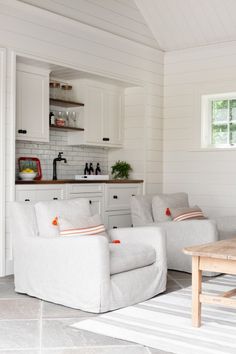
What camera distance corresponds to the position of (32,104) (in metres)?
6.12

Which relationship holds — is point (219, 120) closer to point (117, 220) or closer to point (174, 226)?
point (117, 220)

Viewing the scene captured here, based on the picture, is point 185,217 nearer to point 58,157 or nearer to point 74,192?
point 74,192

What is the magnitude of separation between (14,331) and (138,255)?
4.14 feet

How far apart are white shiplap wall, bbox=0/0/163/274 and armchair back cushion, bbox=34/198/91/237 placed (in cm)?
101

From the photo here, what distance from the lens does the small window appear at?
757cm

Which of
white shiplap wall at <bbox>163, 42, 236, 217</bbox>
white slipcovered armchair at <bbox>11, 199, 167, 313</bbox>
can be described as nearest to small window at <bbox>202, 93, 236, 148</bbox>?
white shiplap wall at <bbox>163, 42, 236, 217</bbox>

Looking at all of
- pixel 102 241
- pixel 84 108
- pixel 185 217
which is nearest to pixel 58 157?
pixel 84 108

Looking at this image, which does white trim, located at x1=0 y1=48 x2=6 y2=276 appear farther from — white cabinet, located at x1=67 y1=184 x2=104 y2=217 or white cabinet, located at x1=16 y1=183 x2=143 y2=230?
white cabinet, located at x1=67 y1=184 x2=104 y2=217

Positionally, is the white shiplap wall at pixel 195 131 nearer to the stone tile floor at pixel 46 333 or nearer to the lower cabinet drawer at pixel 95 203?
the lower cabinet drawer at pixel 95 203

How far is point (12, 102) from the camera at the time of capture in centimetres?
562

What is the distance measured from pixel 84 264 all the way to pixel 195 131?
4007 millimetres

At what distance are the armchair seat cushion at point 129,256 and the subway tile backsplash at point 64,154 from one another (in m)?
2.17

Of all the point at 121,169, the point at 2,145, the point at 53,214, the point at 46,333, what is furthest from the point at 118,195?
the point at 46,333

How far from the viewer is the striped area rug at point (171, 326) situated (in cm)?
344
